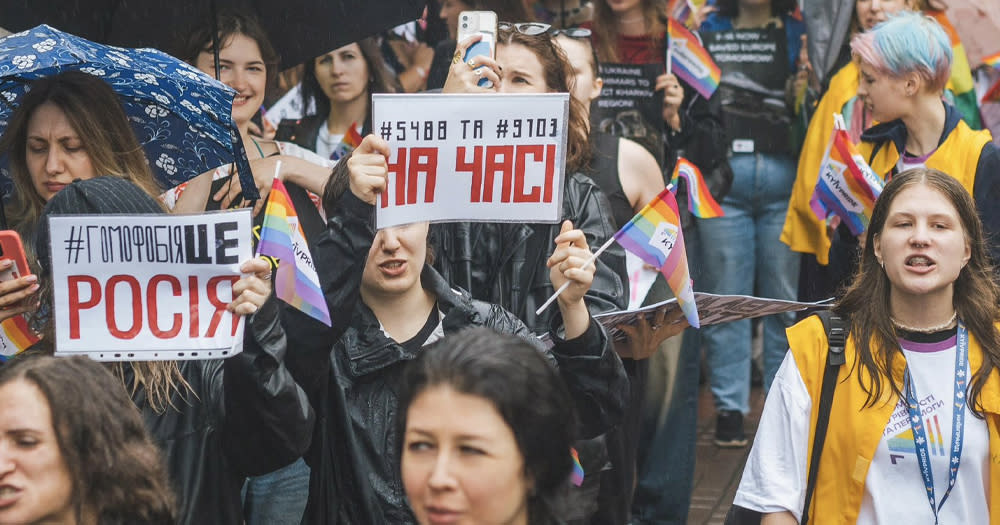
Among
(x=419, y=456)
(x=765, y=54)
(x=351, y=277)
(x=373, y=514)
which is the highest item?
(x=765, y=54)

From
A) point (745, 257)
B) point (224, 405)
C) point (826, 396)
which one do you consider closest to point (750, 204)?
point (745, 257)

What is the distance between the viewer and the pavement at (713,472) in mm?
6836

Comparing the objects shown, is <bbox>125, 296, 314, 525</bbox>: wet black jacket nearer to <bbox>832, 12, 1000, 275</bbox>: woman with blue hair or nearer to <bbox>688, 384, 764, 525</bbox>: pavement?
<bbox>832, 12, 1000, 275</bbox>: woman with blue hair

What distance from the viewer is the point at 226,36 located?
5879 millimetres

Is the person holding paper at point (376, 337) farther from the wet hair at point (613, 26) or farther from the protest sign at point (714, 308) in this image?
the wet hair at point (613, 26)

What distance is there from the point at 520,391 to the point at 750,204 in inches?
191

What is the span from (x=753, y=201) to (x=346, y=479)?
4.09m

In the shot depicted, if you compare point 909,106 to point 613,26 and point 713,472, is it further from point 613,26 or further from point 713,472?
point 713,472

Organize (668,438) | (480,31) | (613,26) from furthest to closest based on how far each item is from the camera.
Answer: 1. (613,26)
2. (668,438)
3. (480,31)

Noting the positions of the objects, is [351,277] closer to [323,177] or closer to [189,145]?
[189,145]

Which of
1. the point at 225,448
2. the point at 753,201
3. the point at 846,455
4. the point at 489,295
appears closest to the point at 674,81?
the point at 753,201

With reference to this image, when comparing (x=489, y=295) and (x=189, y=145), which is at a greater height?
(x=189, y=145)

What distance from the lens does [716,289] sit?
7.69 meters

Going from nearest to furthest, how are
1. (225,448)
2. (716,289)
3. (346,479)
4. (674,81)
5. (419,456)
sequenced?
(419,456) < (225,448) < (346,479) < (674,81) < (716,289)
